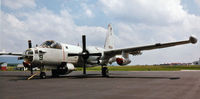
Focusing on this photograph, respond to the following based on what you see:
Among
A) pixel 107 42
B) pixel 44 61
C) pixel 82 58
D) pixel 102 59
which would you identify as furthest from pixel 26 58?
pixel 107 42

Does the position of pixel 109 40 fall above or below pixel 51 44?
above

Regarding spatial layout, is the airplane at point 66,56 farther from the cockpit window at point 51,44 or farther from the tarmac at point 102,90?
the tarmac at point 102,90

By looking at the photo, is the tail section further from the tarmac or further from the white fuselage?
the tarmac

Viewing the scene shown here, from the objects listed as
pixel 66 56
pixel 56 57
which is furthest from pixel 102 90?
pixel 66 56

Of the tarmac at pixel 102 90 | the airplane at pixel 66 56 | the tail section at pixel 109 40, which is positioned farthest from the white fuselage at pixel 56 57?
the tail section at pixel 109 40

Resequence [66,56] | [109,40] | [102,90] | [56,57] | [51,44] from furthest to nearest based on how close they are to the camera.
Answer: [109,40], [66,56], [56,57], [51,44], [102,90]

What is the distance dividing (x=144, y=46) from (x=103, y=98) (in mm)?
14971

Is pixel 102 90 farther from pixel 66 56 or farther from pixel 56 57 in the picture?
pixel 66 56

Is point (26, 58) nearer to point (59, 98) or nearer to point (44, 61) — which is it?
point (44, 61)

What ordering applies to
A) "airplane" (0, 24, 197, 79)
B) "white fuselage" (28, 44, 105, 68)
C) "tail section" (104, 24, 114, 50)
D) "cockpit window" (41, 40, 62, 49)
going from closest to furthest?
"airplane" (0, 24, 197, 79), "white fuselage" (28, 44, 105, 68), "cockpit window" (41, 40, 62, 49), "tail section" (104, 24, 114, 50)

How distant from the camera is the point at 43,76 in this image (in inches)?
755

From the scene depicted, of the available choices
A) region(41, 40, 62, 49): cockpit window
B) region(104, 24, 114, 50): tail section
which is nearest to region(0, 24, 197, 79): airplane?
region(41, 40, 62, 49): cockpit window

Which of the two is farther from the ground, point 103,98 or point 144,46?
point 144,46

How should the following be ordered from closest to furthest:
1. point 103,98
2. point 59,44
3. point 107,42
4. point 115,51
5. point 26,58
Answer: point 103,98
point 26,58
point 59,44
point 115,51
point 107,42
